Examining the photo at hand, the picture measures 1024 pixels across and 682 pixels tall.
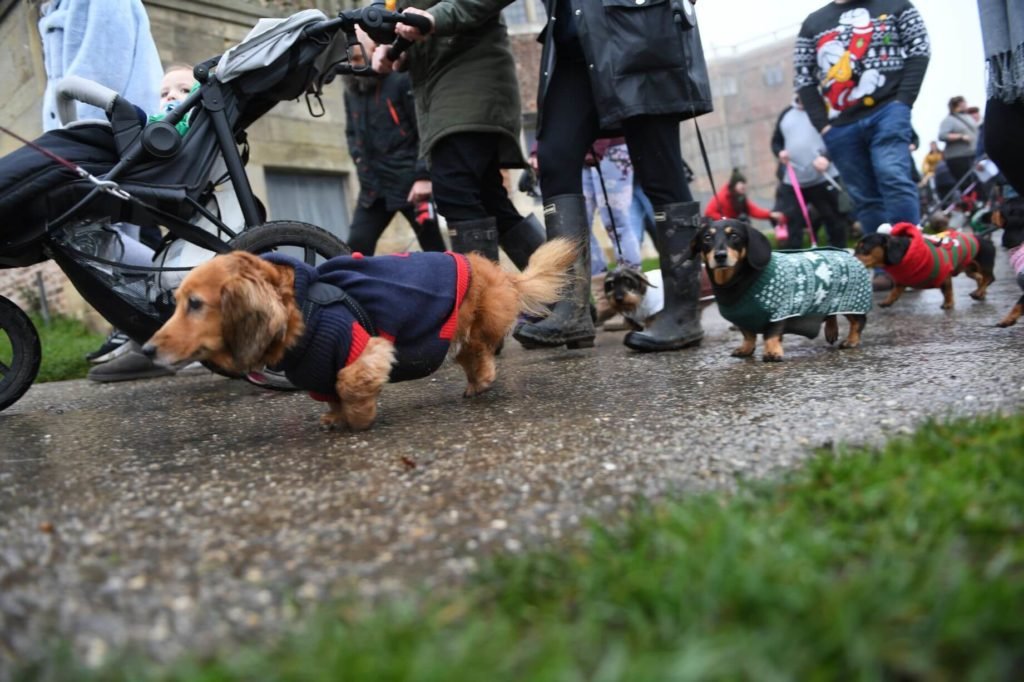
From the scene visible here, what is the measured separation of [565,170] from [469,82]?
2.15ft

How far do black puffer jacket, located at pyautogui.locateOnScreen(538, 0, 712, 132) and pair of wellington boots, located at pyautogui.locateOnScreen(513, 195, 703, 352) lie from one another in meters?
0.50

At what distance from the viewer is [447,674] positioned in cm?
96

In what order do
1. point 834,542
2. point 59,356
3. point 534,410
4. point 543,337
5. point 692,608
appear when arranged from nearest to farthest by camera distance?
point 692,608 < point 834,542 < point 534,410 < point 543,337 < point 59,356

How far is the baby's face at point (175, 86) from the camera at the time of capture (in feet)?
14.5

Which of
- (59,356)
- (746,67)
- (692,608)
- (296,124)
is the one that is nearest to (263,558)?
(692,608)

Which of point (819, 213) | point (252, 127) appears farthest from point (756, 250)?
point (252, 127)

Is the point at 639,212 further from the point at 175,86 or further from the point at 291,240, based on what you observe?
the point at 291,240

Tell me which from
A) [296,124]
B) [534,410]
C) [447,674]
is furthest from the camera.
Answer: [296,124]

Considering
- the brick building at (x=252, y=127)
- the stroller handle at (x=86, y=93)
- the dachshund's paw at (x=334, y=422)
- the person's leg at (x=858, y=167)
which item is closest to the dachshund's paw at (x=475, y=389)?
the dachshund's paw at (x=334, y=422)

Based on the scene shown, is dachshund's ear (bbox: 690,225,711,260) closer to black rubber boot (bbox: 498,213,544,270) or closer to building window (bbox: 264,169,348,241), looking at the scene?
black rubber boot (bbox: 498,213,544,270)

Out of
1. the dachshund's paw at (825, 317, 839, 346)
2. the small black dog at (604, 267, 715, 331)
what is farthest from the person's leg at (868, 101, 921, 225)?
the dachshund's paw at (825, 317, 839, 346)

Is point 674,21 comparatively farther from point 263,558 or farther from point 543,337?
point 263,558

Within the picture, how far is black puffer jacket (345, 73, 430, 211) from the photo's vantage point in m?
5.45

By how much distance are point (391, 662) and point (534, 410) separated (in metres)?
1.78
